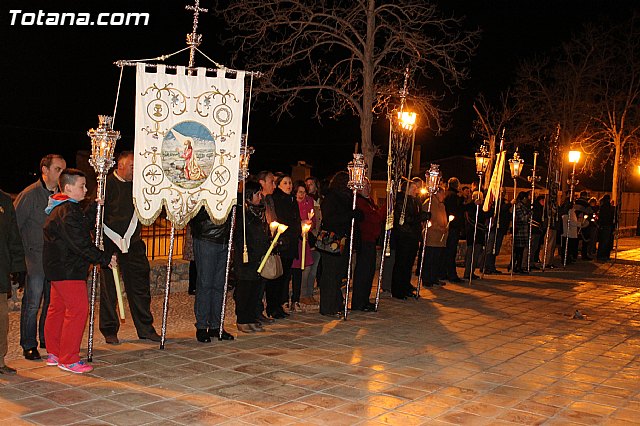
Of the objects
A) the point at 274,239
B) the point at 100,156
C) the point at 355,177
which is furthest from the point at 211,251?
the point at 355,177

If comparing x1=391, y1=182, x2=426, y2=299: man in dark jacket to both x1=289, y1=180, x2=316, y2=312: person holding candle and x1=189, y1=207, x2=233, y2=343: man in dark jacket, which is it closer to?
x1=289, y1=180, x2=316, y2=312: person holding candle

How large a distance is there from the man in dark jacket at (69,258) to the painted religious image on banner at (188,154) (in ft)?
4.31

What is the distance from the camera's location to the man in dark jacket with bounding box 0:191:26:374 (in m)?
6.94

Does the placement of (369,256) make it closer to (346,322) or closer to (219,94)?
(346,322)

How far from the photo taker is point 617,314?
12.5 metres

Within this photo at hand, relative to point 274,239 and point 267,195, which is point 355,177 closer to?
point 267,195

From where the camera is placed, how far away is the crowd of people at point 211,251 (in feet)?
23.4

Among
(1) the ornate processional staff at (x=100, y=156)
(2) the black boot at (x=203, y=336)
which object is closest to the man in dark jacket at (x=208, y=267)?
(2) the black boot at (x=203, y=336)

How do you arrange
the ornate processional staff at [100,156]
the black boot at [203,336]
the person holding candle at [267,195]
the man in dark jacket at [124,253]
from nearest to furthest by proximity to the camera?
the ornate processional staff at [100,156], the man in dark jacket at [124,253], the black boot at [203,336], the person holding candle at [267,195]

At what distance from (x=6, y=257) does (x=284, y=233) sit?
3734 mm

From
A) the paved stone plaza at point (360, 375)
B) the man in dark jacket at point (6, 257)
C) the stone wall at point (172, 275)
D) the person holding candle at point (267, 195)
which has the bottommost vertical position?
the paved stone plaza at point (360, 375)

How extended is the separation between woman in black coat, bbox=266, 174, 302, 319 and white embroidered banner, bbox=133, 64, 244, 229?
1.45 m

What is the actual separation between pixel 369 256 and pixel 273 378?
4495 millimetres

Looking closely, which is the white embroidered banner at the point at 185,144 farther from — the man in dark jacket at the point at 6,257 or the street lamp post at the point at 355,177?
the street lamp post at the point at 355,177
